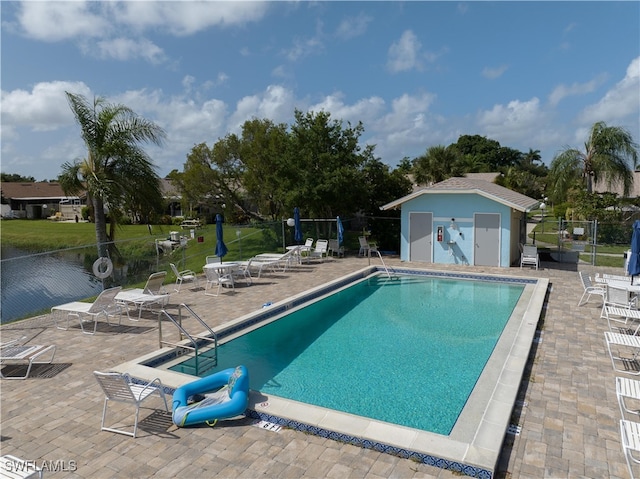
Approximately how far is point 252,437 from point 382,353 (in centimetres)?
417

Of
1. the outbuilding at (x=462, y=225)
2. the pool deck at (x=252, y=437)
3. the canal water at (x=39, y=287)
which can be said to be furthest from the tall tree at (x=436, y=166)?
the pool deck at (x=252, y=437)

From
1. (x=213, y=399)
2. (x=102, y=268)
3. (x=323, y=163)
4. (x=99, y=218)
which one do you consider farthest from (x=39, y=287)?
(x=323, y=163)

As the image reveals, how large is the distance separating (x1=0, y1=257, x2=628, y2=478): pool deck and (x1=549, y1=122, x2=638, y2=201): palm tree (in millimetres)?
24768

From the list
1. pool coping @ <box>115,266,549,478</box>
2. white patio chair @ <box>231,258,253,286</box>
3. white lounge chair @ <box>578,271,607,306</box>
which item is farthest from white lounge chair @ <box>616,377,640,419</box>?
white patio chair @ <box>231,258,253,286</box>

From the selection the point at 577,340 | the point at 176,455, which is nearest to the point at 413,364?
the point at 577,340

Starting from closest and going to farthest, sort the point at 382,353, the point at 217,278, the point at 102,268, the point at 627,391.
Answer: the point at 627,391 → the point at 382,353 → the point at 102,268 → the point at 217,278

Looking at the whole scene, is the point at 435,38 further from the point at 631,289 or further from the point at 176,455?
the point at 176,455

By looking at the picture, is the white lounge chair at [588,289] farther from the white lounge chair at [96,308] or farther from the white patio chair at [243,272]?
the white lounge chair at [96,308]

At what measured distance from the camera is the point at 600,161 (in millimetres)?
27422

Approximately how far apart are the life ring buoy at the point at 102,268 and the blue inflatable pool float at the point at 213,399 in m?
7.66

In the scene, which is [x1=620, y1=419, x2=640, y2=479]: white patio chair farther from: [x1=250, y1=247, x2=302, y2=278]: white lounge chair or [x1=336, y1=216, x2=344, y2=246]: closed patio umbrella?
[x1=336, y1=216, x2=344, y2=246]: closed patio umbrella

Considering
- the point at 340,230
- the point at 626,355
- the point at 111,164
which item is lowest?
the point at 626,355

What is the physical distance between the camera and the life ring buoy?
11.9 metres

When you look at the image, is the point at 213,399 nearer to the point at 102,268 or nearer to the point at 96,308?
the point at 96,308
